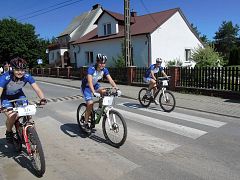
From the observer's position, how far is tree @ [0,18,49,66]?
147 ft

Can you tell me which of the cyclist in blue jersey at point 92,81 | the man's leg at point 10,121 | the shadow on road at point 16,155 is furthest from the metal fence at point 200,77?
the man's leg at point 10,121

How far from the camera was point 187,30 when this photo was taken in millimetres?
29312

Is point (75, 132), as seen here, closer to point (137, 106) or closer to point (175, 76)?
point (137, 106)

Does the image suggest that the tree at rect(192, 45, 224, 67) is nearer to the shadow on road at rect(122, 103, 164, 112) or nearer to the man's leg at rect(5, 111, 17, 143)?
the shadow on road at rect(122, 103, 164, 112)

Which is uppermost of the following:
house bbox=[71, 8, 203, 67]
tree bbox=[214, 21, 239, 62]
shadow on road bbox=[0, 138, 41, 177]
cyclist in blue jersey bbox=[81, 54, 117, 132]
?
tree bbox=[214, 21, 239, 62]

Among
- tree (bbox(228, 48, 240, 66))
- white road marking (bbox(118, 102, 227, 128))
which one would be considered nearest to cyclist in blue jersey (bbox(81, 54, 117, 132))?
white road marking (bbox(118, 102, 227, 128))

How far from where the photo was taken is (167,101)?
362 inches

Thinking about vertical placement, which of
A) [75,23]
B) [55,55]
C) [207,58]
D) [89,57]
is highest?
[75,23]

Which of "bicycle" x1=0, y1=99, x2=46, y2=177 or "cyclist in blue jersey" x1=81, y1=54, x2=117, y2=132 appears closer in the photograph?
"bicycle" x1=0, y1=99, x2=46, y2=177

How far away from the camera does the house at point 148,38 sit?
2527cm

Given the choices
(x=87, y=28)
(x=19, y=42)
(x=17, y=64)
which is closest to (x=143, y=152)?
(x=17, y=64)

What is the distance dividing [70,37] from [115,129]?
3689 centimetres

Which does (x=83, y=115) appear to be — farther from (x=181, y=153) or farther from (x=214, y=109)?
(x=214, y=109)

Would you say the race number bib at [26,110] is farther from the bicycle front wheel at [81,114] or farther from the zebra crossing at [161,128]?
the zebra crossing at [161,128]
